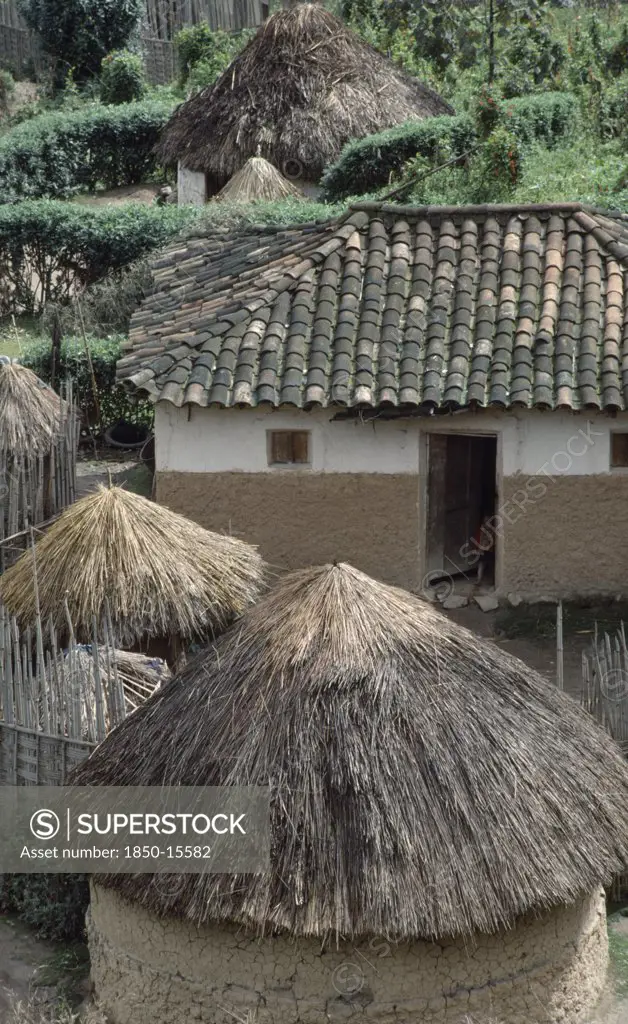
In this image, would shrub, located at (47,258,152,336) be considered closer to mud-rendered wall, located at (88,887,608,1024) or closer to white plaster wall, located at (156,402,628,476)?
white plaster wall, located at (156,402,628,476)

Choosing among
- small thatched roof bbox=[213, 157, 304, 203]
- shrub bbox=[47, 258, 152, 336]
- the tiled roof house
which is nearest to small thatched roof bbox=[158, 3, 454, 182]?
small thatched roof bbox=[213, 157, 304, 203]

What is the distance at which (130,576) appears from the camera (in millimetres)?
10820

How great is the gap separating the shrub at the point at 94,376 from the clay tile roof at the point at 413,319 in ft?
15.0

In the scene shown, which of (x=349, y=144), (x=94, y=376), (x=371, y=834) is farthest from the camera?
(x=349, y=144)

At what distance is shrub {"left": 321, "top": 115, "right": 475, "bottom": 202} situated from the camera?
77.1 ft

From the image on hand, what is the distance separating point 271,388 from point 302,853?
21.7ft

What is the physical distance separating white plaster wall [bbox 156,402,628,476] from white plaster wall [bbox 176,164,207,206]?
13.8 m

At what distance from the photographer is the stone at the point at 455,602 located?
14094mm

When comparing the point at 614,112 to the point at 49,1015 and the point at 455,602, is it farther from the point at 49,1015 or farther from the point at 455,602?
the point at 49,1015

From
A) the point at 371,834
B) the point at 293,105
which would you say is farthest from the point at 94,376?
the point at 371,834

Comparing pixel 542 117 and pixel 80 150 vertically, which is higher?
pixel 80 150

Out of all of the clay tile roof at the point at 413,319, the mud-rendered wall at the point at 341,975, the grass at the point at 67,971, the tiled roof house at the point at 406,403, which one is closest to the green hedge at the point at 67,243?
the clay tile roof at the point at 413,319

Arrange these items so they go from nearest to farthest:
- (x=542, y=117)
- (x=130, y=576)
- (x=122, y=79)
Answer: (x=130, y=576)
(x=542, y=117)
(x=122, y=79)

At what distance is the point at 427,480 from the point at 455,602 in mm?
1251
